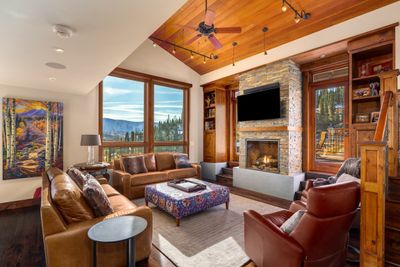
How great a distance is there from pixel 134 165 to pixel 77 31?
337cm

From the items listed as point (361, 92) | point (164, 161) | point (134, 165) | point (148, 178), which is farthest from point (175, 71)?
point (361, 92)

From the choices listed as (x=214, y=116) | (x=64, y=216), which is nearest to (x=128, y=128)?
(x=214, y=116)

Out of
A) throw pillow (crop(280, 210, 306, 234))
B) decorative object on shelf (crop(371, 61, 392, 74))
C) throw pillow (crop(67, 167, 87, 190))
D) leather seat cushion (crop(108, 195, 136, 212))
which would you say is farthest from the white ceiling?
decorative object on shelf (crop(371, 61, 392, 74))

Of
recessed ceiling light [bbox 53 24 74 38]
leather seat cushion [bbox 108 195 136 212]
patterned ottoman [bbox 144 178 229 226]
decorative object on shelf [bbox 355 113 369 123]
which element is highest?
recessed ceiling light [bbox 53 24 74 38]

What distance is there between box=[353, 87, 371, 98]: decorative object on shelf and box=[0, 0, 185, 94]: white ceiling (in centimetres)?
354

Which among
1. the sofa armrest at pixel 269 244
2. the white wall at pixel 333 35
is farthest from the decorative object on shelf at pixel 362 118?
the sofa armrest at pixel 269 244

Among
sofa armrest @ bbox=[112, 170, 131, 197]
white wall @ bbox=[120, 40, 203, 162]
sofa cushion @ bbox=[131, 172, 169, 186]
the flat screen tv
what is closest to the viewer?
sofa armrest @ bbox=[112, 170, 131, 197]

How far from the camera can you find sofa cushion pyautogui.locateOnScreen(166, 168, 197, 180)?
4906 mm

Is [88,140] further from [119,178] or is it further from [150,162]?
[150,162]

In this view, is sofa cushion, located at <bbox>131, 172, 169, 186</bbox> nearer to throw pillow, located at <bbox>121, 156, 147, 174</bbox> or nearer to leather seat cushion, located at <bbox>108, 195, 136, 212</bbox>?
throw pillow, located at <bbox>121, 156, 147, 174</bbox>

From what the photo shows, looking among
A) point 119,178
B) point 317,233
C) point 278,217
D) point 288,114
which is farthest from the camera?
point 288,114

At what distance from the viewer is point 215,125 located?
255 inches

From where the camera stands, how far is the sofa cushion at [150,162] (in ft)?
16.7

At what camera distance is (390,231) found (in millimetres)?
1905
